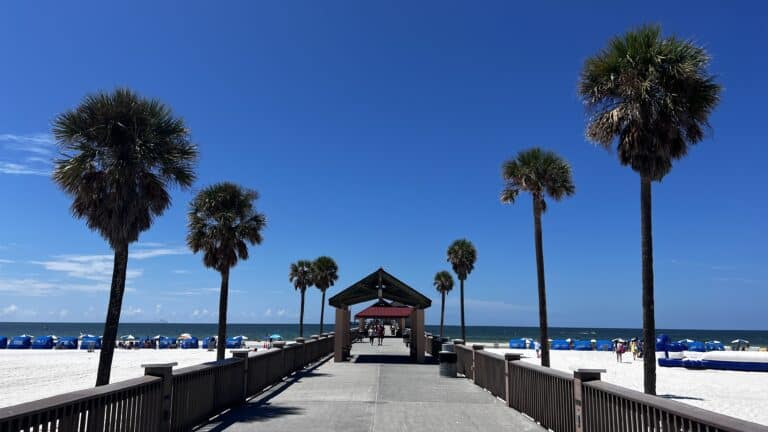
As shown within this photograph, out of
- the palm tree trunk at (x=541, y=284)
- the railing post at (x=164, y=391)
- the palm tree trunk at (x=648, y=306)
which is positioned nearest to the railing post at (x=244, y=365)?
the railing post at (x=164, y=391)

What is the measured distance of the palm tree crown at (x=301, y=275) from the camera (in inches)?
2089

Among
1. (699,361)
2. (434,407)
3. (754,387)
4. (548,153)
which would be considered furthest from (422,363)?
(699,361)

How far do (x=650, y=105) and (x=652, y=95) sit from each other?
25 centimetres

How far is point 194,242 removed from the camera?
2195cm

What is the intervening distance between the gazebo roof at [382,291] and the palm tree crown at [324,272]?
26.1 metres

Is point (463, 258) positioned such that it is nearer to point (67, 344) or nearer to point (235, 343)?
point (235, 343)

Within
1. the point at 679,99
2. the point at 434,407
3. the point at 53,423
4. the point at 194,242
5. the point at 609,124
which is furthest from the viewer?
the point at 194,242

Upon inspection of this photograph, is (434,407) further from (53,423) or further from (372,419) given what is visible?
(53,423)

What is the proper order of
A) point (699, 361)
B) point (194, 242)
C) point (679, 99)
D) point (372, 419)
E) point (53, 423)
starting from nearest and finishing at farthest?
point (53, 423) → point (372, 419) → point (679, 99) → point (194, 242) → point (699, 361)

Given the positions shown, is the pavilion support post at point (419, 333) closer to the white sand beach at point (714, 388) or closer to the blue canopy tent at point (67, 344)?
the white sand beach at point (714, 388)

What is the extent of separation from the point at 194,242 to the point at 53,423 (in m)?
17.5

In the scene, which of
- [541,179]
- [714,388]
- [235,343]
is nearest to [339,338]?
[541,179]

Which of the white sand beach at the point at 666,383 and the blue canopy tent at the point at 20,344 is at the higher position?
the white sand beach at the point at 666,383

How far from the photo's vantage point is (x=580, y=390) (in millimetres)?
7633
